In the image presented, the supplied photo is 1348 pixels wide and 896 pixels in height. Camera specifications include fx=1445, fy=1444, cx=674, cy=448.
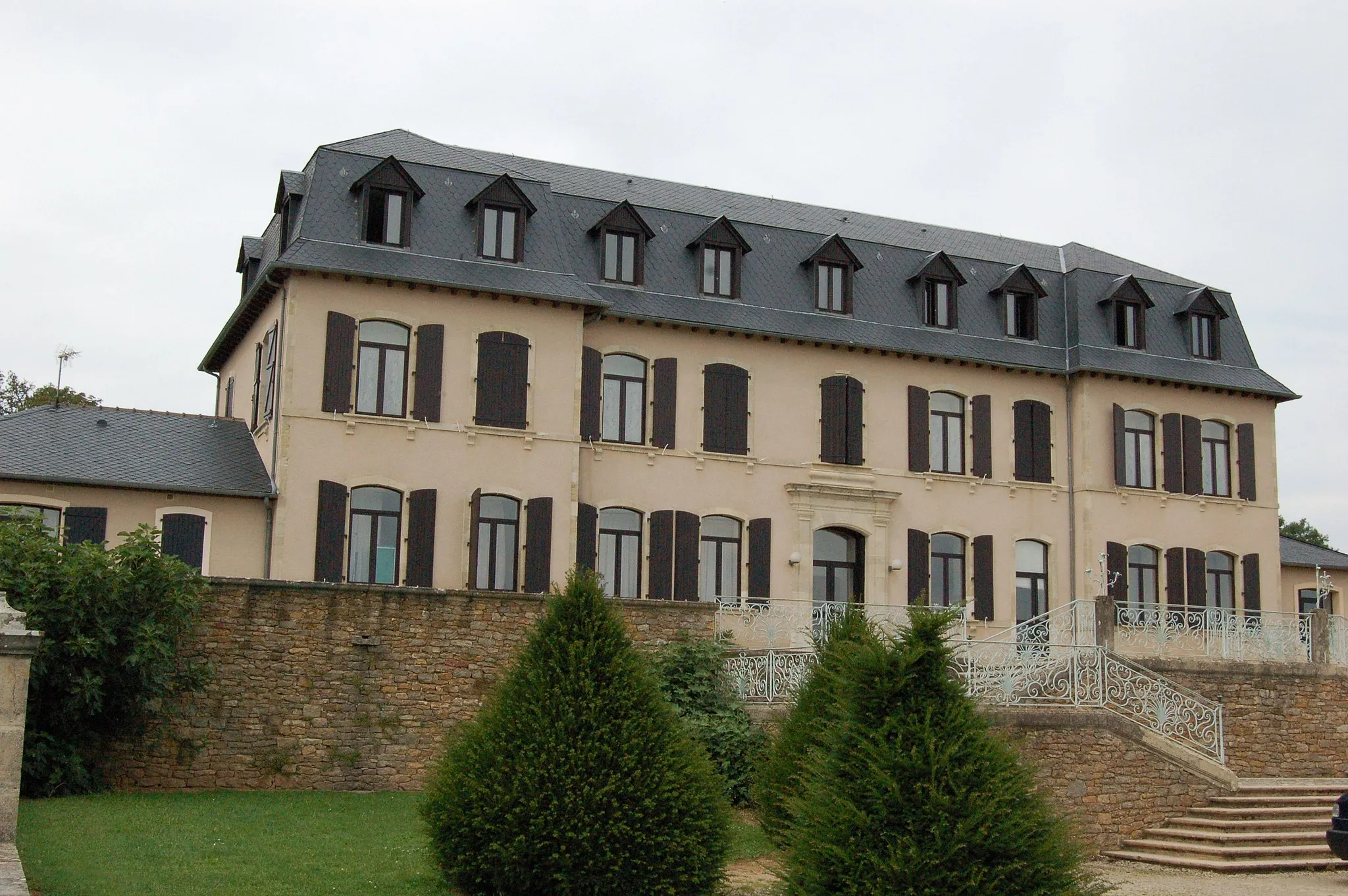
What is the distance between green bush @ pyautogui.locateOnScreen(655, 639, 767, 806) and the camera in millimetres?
18531

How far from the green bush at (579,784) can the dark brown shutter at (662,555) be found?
1321cm

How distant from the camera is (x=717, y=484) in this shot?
1051 inches

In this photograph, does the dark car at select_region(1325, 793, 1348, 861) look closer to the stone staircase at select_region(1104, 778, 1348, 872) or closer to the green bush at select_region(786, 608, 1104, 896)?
the stone staircase at select_region(1104, 778, 1348, 872)

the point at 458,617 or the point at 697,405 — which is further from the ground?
the point at 697,405

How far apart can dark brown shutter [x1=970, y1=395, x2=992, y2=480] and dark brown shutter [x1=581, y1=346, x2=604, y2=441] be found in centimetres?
803

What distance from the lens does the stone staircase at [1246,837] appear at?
56.2 ft

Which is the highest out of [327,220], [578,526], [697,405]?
[327,220]

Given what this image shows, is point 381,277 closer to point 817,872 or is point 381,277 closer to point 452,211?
point 452,211

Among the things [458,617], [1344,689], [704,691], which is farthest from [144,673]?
[1344,689]

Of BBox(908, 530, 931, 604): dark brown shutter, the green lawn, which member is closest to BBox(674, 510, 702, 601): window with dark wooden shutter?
BBox(908, 530, 931, 604): dark brown shutter

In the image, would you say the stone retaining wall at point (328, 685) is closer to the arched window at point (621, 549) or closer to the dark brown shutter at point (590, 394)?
the arched window at point (621, 549)

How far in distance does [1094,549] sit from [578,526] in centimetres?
1091

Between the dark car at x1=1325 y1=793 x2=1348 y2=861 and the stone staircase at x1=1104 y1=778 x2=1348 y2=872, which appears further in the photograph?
the stone staircase at x1=1104 y1=778 x2=1348 y2=872

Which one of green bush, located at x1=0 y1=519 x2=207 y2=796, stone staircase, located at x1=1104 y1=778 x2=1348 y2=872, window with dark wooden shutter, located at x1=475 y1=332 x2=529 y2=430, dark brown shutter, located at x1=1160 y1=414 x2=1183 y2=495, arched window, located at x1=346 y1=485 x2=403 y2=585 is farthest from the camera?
dark brown shutter, located at x1=1160 y1=414 x2=1183 y2=495
